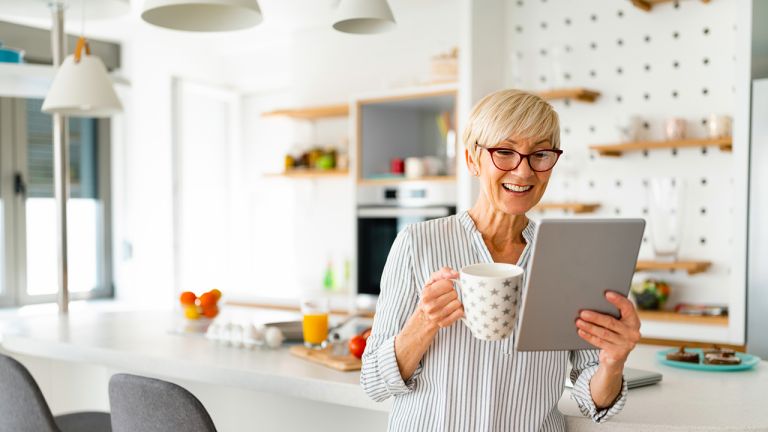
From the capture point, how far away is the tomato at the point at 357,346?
6.86ft

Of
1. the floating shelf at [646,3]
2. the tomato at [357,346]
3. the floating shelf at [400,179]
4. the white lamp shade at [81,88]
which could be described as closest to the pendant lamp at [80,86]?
the white lamp shade at [81,88]

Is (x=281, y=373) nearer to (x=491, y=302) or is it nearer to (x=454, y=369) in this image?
(x=454, y=369)

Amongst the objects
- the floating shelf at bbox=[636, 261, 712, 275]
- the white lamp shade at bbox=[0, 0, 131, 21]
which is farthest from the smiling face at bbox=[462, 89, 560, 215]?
the floating shelf at bbox=[636, 261, 712, 275]

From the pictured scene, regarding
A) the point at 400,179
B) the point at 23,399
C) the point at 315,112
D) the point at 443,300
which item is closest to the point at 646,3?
the point at 400,179

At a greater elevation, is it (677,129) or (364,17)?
(364,17)

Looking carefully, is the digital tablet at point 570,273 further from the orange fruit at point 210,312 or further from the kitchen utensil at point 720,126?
the kitchen utensil at point 720,126

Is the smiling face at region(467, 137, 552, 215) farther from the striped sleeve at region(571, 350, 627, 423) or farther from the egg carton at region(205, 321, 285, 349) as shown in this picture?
the egg carton at region(205, 321, 285, 349)

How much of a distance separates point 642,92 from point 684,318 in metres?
1.17

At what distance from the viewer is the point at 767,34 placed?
3381 mm

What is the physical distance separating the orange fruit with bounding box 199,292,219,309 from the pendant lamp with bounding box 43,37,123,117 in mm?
796

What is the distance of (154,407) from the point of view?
5.53 feet

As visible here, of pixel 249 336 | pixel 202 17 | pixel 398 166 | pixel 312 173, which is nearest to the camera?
pixel 202 17

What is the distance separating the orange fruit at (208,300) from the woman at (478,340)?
4.47 ft

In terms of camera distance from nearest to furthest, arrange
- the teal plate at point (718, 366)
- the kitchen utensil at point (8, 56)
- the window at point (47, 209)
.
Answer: the teal plate at point (718, 366)
the kitchen utensil at point (8, 56)
the window at point (47, 209)
